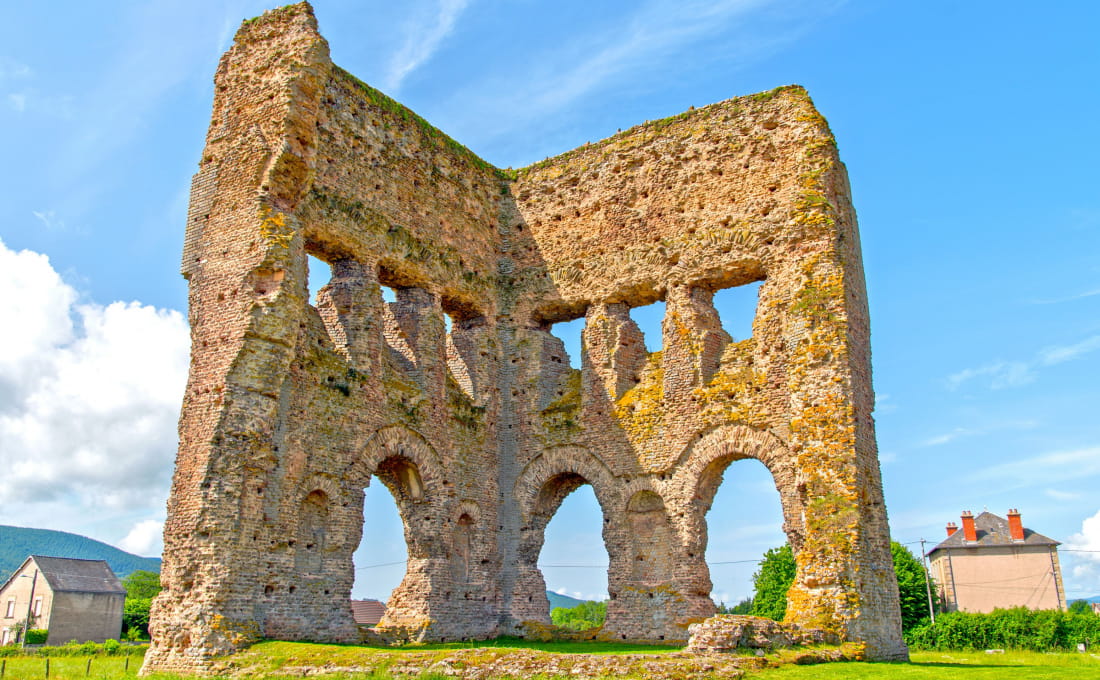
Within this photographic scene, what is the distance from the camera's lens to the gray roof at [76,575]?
1296 inches

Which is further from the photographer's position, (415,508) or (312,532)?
(415,508)

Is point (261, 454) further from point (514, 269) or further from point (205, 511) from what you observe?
point (514, 269)

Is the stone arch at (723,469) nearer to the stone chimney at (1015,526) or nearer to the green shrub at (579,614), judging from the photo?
the stone chimney at (1015,526)

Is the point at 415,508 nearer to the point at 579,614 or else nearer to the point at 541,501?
the point at 541,501

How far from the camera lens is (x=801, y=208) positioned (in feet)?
47.3

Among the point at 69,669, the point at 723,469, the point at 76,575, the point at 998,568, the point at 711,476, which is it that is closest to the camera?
the point at 69,669

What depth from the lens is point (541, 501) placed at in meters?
16.1

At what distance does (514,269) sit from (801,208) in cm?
562

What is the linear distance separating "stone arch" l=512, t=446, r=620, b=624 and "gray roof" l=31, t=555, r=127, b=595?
23560 mm

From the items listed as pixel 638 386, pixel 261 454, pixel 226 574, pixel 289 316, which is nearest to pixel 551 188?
pixel 638 386

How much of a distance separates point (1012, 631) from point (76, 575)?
106ft

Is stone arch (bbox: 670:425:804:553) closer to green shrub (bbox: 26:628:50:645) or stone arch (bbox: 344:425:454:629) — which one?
stone arch (bbox: 344:425:454:629)

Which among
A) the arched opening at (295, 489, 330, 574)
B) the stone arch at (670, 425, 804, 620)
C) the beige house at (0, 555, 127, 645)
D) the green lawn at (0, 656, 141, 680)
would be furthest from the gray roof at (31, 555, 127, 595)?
the stone arch at (670, 425, 804, 620)

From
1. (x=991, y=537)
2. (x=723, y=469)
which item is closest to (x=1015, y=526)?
(x=991, y=537)
